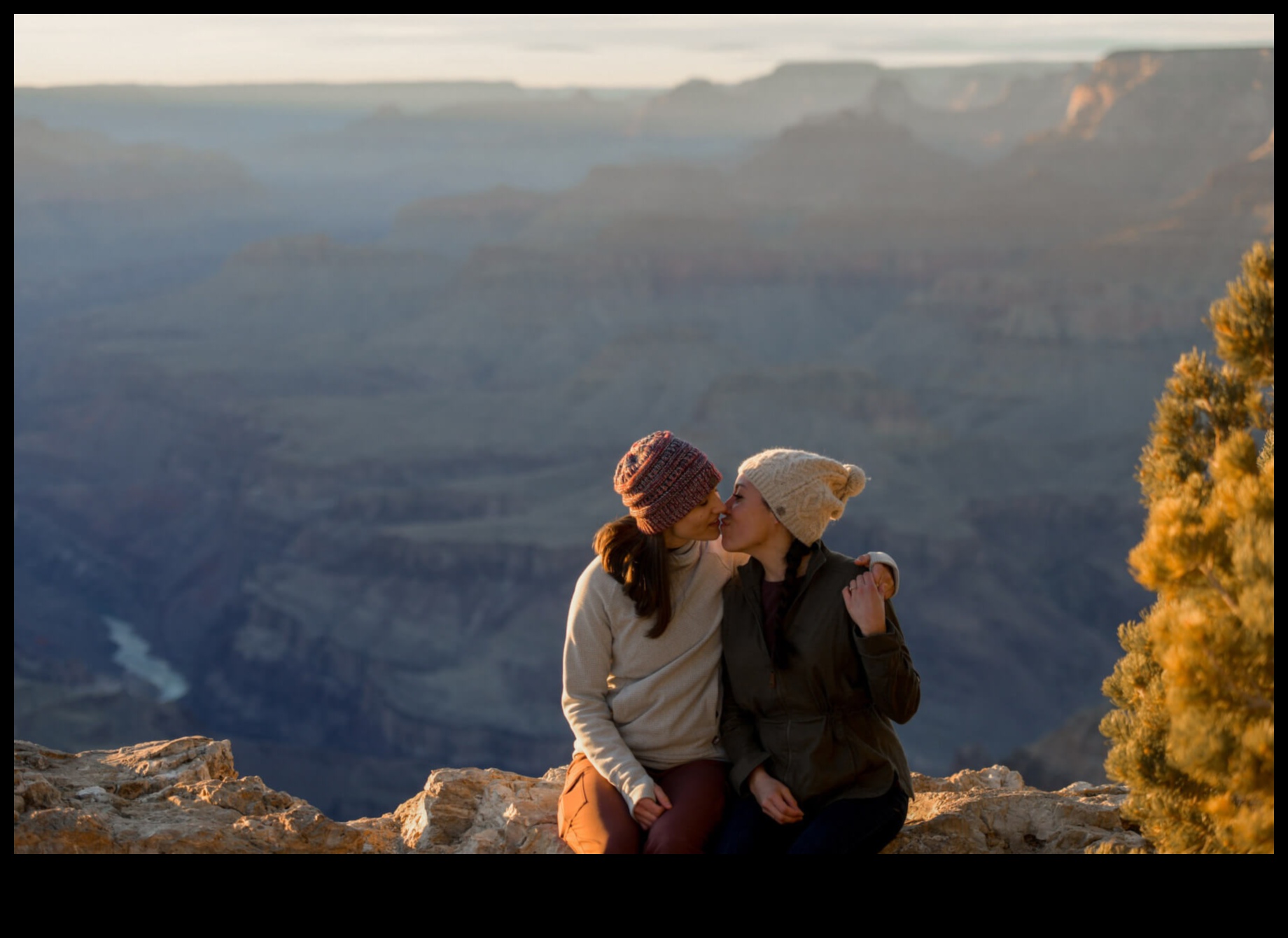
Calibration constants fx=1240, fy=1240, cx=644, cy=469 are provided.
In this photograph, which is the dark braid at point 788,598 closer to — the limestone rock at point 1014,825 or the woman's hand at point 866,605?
the woman's hand at point 866,605

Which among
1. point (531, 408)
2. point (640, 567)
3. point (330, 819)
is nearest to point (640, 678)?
point (640, 567)

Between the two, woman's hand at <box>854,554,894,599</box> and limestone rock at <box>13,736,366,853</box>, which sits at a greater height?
woman's hand at <box>854,554,894,599</box>

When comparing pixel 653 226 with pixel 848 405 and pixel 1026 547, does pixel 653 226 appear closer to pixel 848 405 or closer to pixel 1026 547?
pixel 848 405

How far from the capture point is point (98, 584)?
96.2m

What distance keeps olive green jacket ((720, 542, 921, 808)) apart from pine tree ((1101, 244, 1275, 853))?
2.22ft

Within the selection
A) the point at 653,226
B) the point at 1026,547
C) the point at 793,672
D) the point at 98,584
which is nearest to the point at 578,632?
the point at 793,672

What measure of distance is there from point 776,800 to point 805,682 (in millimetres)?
356

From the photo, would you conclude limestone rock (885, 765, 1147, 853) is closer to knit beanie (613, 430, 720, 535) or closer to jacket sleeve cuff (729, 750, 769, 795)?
jacket sleeve cuff (729, 750, 769, 795)

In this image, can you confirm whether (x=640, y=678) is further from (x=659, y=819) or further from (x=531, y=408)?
(x=531, y=408)

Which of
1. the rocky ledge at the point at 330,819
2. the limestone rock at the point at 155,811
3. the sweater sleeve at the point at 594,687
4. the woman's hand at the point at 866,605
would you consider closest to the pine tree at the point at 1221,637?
the rocky ledge at the point at 330,819

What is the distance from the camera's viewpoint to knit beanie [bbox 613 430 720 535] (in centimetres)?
371

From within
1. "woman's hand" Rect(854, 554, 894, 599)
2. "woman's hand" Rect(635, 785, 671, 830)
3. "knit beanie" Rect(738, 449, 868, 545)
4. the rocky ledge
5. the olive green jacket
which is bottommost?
the rocky ledge

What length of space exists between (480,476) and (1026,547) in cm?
4021

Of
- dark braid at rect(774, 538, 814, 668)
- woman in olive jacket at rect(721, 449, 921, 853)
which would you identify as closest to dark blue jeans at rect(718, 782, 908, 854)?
woman in olive jacket at rect(721, 449, 921, 853)
